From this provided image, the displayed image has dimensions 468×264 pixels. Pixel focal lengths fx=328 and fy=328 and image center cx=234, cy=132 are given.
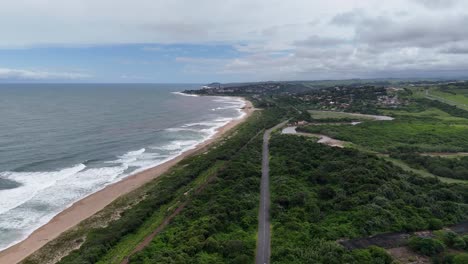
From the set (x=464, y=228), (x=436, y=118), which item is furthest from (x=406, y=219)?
(x=436, y=118)

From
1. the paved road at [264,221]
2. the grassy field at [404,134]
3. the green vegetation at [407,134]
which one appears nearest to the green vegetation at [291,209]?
the paved road at [264,221]

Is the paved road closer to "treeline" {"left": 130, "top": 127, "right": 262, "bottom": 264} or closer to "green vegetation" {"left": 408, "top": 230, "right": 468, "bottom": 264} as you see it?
"treeline" {"left": 130, "top": 127, "right": 262, "bottom": 264}

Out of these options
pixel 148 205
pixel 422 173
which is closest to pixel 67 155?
pixel 148 205

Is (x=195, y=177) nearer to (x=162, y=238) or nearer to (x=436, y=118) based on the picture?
(x=162, y=238)

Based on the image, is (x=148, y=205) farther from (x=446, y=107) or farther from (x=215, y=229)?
(x=446, y=107)

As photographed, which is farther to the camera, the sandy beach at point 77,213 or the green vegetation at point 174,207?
the sandy beach at point 77,213

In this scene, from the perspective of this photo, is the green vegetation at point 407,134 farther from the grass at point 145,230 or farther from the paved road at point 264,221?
the grass at point 145,230

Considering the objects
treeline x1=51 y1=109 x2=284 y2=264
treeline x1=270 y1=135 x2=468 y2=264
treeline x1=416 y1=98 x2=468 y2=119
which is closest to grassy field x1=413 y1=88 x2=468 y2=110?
treeline x1=416 y1=98 x2=468 y2=119
